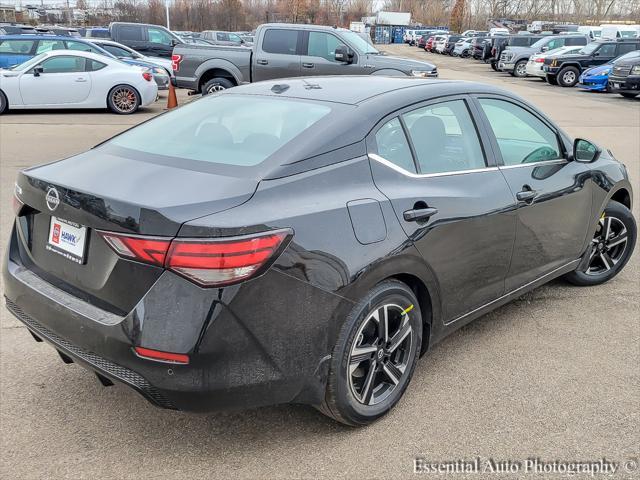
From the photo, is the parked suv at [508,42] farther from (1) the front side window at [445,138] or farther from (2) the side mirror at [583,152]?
(1) the front side window at [445,138]

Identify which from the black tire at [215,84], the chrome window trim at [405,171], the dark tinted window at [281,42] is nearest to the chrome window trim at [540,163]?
the chrome window trim at [405,171]

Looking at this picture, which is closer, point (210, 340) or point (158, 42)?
point (210, 340)

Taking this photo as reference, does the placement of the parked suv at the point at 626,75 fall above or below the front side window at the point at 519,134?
above

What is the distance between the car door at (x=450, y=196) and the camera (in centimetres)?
304

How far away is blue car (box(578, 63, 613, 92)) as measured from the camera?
23.7 m

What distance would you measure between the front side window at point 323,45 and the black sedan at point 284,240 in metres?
10.1

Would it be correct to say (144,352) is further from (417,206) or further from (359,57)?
(359,57)

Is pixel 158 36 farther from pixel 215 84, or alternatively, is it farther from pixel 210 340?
pixel 210 340

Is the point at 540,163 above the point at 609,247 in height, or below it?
above

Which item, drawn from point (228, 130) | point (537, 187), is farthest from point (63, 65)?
point (537, 187)

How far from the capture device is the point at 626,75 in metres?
21.0

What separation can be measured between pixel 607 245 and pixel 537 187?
140 cm

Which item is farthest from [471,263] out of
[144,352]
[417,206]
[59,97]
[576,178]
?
[59,97]

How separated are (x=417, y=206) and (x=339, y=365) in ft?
2.93
